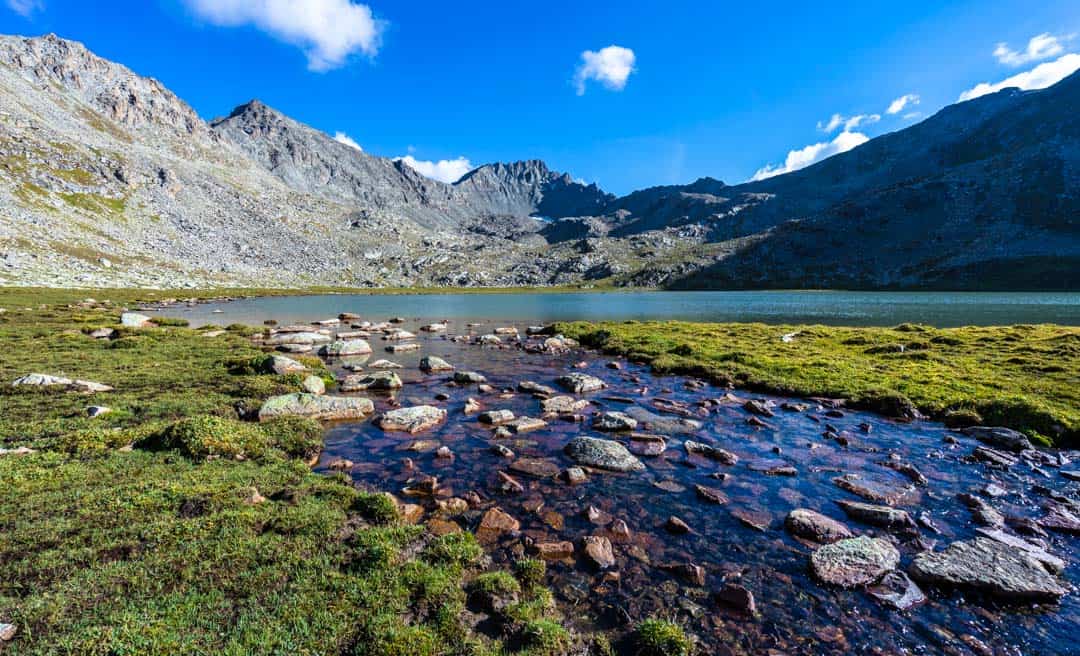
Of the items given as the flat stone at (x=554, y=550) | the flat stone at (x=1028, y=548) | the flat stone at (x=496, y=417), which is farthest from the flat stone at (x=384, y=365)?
the flat stone at (x=1028, y=548)

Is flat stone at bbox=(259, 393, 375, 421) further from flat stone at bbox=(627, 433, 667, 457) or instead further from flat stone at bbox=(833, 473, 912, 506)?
flat stone at bbox=(833, 473, 912, 506)

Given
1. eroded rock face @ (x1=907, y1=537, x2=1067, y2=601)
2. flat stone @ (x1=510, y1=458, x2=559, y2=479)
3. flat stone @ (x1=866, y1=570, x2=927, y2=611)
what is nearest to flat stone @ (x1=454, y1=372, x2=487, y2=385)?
flat stone @ (x1=510, y1=458, x2=559, y2=479)

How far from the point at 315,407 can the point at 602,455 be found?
14.2m

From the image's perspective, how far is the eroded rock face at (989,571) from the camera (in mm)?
9469

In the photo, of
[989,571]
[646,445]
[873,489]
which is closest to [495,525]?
[646,445]

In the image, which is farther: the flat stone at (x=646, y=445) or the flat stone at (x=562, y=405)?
the flat stone at (x=562, y=405)

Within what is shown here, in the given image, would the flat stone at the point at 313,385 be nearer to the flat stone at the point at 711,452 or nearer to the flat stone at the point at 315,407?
the flat stone at the point at 315,407

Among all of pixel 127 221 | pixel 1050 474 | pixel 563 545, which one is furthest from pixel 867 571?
pixel 127 221

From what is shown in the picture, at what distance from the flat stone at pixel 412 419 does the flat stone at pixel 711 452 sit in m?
11.7

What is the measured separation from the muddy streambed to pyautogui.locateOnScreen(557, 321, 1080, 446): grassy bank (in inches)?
99.6

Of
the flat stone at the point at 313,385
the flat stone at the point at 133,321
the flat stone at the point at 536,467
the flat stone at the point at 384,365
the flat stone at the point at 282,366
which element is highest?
the flat stone at the point at 133,321

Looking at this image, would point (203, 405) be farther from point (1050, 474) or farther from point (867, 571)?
point (1050, 474)

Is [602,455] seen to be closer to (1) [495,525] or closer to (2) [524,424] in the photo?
(2) [524,424]

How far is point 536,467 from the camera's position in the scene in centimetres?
1612
